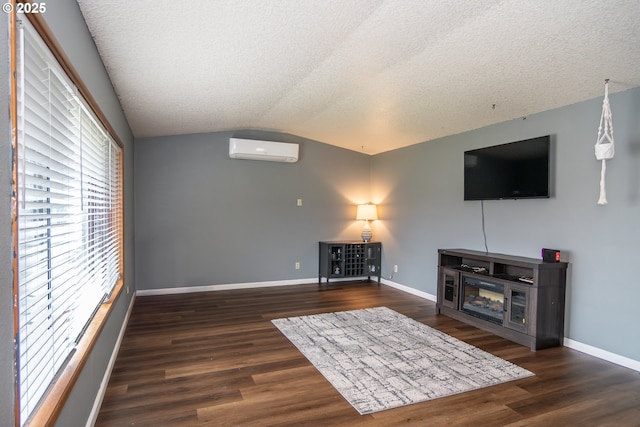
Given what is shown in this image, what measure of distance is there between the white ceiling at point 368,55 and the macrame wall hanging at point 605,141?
0.51ft

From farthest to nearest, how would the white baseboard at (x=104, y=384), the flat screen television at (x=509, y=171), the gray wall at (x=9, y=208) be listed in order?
the flat screen television at (x=509, y=171)
the white baseboard at (x=104, y=384)
the gray wall at (x=9, y=208)

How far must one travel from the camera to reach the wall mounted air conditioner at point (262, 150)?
5371mm

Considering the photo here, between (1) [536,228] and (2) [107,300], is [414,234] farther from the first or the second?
(2) [107,300]

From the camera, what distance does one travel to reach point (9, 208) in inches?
41.0

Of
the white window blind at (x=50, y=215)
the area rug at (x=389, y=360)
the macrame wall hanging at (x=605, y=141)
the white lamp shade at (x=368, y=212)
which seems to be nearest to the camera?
the white window blind at (x=50, y=215)

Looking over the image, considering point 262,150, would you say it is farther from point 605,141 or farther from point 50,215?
point 50,215

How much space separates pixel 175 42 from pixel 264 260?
397 cm

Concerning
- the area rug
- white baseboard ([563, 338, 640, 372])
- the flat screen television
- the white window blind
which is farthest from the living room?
the area rug

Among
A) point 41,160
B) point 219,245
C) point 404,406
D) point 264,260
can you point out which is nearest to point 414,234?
point 264,260

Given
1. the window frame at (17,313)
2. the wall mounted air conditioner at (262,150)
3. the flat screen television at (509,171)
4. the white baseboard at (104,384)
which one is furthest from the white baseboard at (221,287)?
the flat screen television at (509,171)

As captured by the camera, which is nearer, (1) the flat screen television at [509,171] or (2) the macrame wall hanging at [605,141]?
(2) the macrame wall hanging at [605,141]

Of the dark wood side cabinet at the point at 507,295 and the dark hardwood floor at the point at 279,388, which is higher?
the dark wood side cabinet at the point at 507,295

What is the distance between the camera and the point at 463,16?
89.7 inches

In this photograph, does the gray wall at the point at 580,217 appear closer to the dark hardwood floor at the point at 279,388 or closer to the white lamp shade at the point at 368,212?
the dark hardwood floor at the point at 279,388
